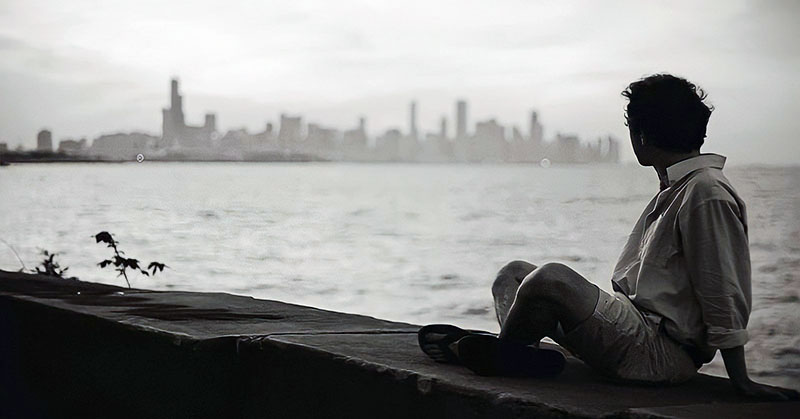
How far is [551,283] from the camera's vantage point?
2994mm

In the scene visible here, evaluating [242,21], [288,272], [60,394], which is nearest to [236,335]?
Answer: [60,394]

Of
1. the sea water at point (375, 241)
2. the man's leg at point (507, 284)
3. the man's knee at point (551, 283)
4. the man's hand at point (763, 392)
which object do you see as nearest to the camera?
the man's hand at point (763, 392)

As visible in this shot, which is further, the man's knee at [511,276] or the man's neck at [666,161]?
the man's knee at [511,276]

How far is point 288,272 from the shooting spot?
36.2m

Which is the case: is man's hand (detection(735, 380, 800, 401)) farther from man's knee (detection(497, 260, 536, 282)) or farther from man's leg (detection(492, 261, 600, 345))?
man's knee (detection(497, 260, 536, 282))

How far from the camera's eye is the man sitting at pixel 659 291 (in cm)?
287

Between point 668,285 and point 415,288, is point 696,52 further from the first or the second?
point 668,285

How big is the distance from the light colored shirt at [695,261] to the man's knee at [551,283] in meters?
0.24

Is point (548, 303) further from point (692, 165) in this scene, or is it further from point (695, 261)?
point (692, 165)

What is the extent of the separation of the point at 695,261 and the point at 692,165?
0.31 meters

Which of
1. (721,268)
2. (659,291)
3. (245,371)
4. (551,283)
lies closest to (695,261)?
(721,268)

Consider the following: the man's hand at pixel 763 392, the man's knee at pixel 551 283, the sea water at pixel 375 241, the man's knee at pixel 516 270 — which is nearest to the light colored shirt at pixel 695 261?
the man's hand at pixel 763 392

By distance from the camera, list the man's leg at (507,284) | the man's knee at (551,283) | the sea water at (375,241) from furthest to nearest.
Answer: the sea water at (375,241) < the man's leg at (507,284) < the man's knee at (551,283)

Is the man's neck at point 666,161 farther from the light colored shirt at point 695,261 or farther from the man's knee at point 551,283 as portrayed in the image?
the man's knee at point 551,283
